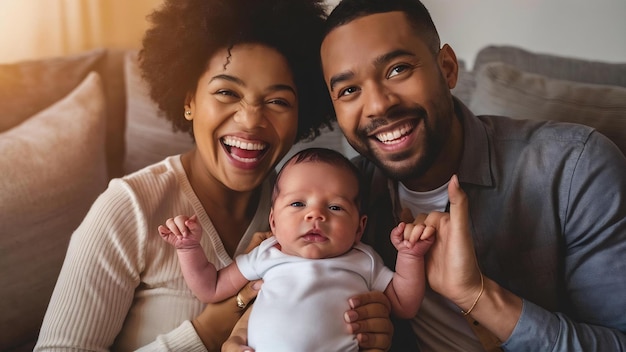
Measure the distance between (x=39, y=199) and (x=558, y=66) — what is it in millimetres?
1628

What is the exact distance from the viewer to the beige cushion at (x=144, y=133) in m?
2.04

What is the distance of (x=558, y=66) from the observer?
1.92 meters

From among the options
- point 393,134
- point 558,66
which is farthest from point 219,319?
point 558,66

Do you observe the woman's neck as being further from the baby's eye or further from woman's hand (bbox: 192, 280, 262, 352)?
the baby's eye

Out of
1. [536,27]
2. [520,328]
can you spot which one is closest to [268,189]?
[520,328]

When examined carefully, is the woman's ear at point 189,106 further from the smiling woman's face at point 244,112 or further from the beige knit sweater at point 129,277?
the beige knit sweater at point 129,277

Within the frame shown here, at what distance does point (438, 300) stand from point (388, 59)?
23.6 inches

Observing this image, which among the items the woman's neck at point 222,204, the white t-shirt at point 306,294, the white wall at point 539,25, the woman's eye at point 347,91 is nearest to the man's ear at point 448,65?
the woman's eye at point 347,91

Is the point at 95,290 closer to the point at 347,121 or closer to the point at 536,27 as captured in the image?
the point at 347,121

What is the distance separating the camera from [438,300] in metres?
1.46

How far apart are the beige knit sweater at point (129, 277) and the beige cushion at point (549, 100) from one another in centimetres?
92

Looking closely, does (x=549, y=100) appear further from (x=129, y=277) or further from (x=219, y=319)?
(x=129, y=277)

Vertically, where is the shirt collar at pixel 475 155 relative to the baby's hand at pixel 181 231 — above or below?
above

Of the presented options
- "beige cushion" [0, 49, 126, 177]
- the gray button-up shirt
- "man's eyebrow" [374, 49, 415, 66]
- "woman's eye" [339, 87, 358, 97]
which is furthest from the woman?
"beige cushion" [0, 49, 126, 177]
